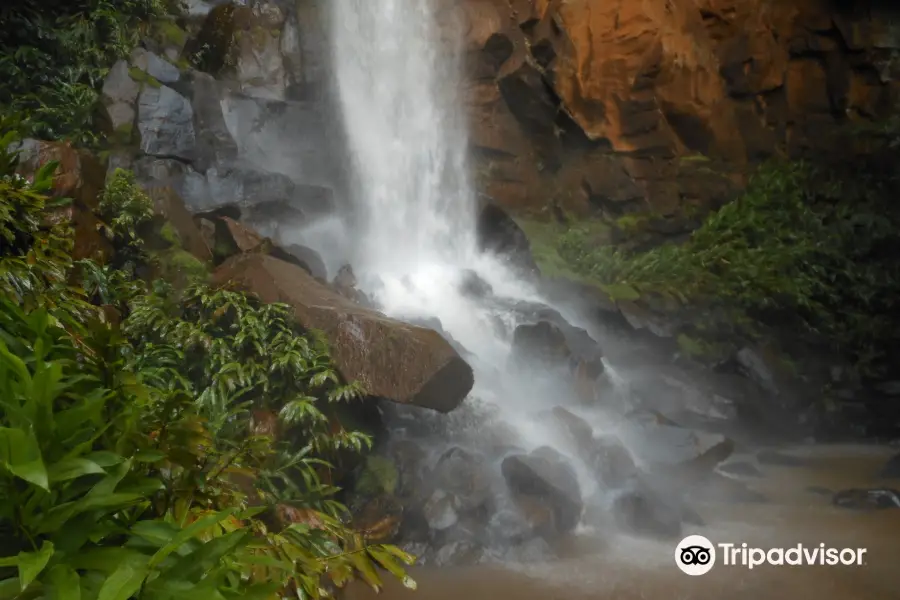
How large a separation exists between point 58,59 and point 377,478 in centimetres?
668

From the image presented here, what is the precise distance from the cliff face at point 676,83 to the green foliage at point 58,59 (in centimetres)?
716

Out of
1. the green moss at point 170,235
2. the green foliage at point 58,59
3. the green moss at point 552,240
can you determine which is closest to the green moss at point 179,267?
the green moss at point 170,235

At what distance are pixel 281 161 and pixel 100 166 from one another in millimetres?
5120

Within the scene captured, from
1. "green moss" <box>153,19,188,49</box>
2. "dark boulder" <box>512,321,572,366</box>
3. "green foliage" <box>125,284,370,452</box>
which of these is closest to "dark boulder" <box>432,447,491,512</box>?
"green foliage" <box>125,284,370,452</box>

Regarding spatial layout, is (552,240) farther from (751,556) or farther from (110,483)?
(110,483)

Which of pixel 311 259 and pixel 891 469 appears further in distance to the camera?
pixel 311 259

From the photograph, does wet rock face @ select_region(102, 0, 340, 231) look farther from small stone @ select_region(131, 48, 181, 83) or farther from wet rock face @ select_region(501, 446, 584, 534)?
wet rock face @ select_region(501, 446, 584, 534)

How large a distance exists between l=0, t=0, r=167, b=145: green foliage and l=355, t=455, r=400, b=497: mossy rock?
4.80m

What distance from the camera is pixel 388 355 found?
565 centimetres

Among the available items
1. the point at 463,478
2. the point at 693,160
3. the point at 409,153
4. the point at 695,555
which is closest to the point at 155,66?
the point at 409,153

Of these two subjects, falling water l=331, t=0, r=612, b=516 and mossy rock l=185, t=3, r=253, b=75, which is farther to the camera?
falling water l=331, t=0, r=612, b=516

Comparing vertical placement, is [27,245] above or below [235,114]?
below

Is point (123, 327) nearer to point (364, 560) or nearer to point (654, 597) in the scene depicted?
point (364, 560)

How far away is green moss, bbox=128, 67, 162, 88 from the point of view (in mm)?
8352
